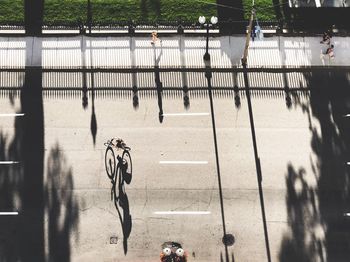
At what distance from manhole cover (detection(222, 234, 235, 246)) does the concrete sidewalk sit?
11248 mm

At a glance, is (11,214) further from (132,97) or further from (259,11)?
(259,11)

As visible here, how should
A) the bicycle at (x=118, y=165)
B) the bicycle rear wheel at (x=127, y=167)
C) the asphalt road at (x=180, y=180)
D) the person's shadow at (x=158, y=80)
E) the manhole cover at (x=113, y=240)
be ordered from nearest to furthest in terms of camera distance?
the manhole cover at (x=113, y=240), the asphalt road at (x=180, y=180), the bicycle at (x=118, y=165), the bicycle rear wheel at (x=127, y=167), the person's shadow at (x=158, y=80)

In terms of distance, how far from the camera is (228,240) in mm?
27516

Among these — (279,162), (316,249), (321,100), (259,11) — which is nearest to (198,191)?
(279,162)

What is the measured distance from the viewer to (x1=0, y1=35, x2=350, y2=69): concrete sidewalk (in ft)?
105

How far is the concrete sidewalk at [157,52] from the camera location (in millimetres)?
32031

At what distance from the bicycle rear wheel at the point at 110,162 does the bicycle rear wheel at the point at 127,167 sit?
0.63m

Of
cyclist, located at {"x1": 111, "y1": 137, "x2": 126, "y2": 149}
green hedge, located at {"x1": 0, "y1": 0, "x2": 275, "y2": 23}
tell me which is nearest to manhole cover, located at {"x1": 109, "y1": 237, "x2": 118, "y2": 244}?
cyclist, located at {"x1": 111, "y1": 137, "x2": 126, "y2": 149}

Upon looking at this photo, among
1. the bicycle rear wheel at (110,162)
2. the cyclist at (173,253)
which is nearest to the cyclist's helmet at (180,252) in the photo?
the cyclist at (173,253)

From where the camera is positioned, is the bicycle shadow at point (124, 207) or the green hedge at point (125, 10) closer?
the bicycle shadow at point (124, 207)

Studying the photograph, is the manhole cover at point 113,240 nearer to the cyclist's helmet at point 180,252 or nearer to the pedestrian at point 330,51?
the cyclist's helmet at point 180,252

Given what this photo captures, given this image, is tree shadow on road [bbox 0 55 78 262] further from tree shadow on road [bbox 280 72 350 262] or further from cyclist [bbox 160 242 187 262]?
tree shadow on road [bbox 280 72 350 262]

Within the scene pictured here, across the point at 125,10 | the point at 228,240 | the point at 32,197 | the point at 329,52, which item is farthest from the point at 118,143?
the point at 329,52

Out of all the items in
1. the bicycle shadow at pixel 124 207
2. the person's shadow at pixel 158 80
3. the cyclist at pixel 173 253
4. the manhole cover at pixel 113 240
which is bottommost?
the cyclist at pixel 173 253
